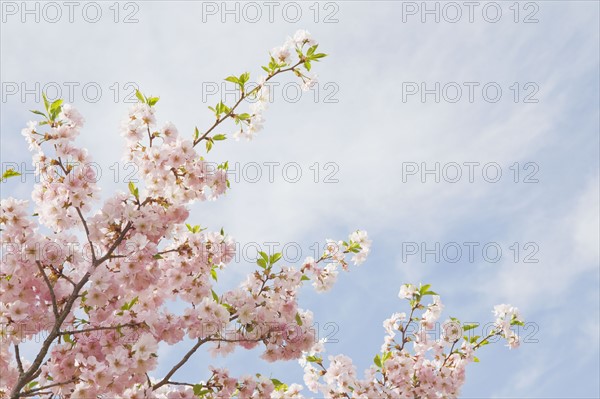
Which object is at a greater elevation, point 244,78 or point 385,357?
point 244,78

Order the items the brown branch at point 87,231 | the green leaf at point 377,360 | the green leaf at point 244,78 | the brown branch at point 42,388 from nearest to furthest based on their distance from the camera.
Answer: the brown branch at point 42,388 < the brown branch at point 87,231 < the green leaf at point 244,78 < the green leaf at point 377,360

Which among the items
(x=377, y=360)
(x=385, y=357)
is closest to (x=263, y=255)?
(x=377, y=360)

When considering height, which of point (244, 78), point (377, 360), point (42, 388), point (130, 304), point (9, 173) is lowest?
point (42, 388)

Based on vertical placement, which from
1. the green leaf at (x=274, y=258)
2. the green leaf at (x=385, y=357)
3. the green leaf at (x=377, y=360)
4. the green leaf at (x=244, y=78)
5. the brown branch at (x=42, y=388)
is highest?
the green leaf at (x=244, y=78)

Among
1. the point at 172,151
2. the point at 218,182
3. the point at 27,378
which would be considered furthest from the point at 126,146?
the point at 27,378

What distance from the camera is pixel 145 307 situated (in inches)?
264

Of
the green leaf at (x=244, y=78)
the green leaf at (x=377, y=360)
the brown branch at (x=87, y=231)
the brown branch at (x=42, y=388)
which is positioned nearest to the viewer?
the brown branch at (x=42, y=388)

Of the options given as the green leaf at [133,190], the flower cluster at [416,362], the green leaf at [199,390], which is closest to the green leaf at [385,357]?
the flower cluster at [416,362]

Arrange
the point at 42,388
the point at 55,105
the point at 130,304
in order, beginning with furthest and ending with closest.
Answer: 1. the point at 130,304
2. the point at 55,105
3. the point at 42,388

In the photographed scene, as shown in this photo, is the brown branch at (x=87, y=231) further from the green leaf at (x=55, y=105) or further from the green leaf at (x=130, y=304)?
the green leaf at (x=55, y=105)

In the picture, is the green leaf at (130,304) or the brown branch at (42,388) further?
the green leaf at (130,304)

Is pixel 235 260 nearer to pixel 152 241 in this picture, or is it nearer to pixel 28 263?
pixel 152 241

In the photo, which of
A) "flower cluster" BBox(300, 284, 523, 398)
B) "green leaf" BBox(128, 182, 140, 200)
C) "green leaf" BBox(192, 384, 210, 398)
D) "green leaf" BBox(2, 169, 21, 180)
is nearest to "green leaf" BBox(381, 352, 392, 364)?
"flower cluster" BBox(300, 284, 523, 398)

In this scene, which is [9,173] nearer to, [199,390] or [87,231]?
[87,231]
